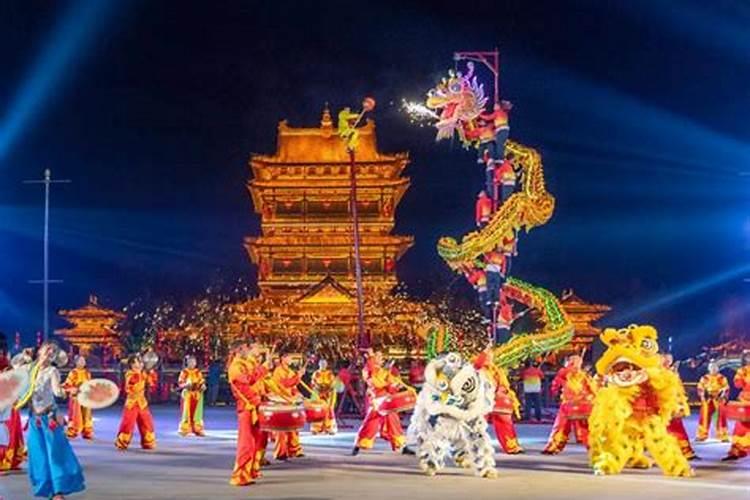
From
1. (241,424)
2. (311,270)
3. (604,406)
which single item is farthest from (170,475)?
(311,270)

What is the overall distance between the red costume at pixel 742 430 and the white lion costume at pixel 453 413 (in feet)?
11.1

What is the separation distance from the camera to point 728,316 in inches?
1487

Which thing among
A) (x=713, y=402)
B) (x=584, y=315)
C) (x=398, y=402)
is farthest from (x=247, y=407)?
(x=584, y=315)

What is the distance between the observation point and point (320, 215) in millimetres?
38312

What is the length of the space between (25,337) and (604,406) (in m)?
33.2

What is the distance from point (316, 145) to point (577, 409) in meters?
26.8

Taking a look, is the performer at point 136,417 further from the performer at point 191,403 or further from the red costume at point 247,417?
the red costume at point 247,417

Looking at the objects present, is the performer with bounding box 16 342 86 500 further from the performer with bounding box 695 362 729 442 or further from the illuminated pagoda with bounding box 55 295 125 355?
the illuminated pagoda with bounding box 55 295 125 355

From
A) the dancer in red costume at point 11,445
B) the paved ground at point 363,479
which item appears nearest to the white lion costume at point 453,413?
the paved ground at point 363,479

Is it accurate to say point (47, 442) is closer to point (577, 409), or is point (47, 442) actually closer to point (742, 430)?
point (577, 409)

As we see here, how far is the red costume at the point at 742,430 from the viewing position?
12.6 metres

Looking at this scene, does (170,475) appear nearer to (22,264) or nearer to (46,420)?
(46,420)

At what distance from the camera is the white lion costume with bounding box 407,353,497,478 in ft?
36.8

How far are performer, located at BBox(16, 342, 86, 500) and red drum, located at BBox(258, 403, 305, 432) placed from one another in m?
2.34
